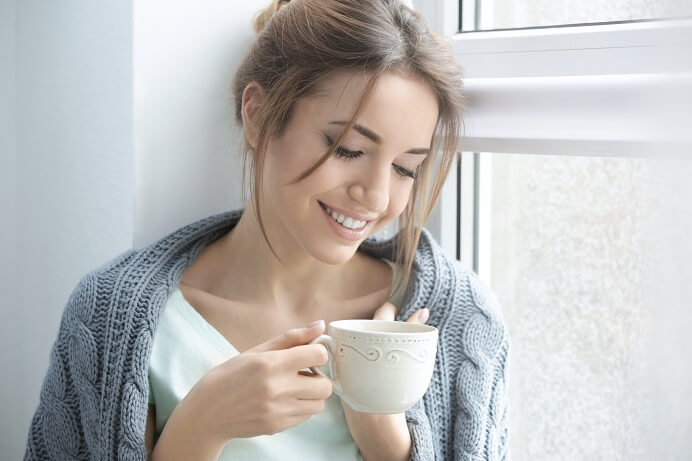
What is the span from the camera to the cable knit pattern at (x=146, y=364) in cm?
107

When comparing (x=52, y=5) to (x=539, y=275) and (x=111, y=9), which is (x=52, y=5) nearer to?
(x=111, y=9)

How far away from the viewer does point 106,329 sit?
43.1 inches

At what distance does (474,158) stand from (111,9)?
2.24ft

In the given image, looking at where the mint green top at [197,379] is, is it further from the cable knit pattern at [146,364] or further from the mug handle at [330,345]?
the mug handle at [330,345]

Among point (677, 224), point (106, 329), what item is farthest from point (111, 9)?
point (677, 224)

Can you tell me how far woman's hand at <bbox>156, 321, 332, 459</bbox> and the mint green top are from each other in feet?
0.36

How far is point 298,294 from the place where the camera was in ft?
4.08

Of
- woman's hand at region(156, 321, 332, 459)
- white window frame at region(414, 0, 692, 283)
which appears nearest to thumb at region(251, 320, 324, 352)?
woman's hand at region(156, 321, 332, 459)

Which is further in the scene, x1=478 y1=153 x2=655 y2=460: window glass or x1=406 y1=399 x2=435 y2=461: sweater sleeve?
x1=478 y1=153 x2=655 y2=460: window glass

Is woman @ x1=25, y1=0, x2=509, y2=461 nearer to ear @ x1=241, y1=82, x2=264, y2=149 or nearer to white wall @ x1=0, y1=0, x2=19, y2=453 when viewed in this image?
ear @ x1=241, y1=82, x2=264, y2=149

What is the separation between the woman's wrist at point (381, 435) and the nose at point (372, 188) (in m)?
0.29

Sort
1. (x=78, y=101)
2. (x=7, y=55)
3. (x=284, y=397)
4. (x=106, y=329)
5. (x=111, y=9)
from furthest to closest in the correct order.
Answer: (x=7, y=55) < (x=78, y=101) < (x=111, y=9) < (x=106, y=329) < (x=284, y=397)

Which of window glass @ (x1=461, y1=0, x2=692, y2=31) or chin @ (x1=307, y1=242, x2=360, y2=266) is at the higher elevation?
window glass @ (x1=461, y1=0, x2=692, y2=31)

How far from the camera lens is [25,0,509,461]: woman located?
3.27ft
